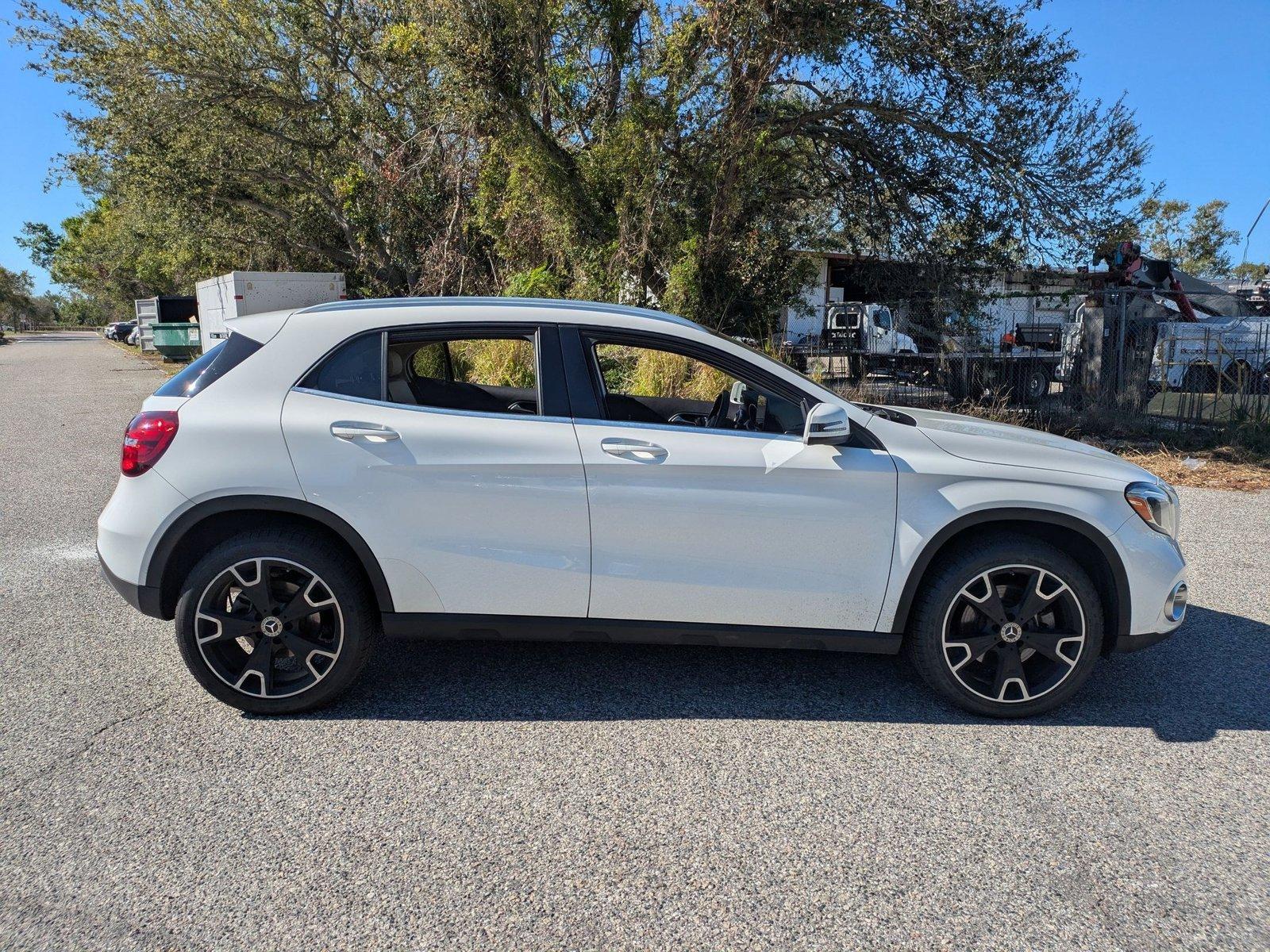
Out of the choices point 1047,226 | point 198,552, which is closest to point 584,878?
point 198,552

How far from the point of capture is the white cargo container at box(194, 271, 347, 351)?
59.0 feet

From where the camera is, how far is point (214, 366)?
385cm

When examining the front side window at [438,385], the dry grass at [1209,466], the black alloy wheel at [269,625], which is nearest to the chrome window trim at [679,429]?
the front side window at [438,385]

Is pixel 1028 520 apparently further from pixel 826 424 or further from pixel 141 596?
pixel 141 596

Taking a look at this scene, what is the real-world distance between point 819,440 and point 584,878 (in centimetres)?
193

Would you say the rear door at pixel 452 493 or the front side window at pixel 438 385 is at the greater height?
the front side window at pixel 438 385

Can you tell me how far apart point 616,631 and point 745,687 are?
79 centimetres

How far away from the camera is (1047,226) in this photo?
41.5 ft

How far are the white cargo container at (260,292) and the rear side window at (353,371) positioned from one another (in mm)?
14156

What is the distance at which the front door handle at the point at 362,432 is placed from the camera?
3.73m

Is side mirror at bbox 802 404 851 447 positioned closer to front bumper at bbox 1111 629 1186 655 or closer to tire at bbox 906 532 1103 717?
tire at bbox 906 532 1103 717

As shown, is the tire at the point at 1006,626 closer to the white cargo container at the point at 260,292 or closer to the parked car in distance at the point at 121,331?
the white cargo container at the point at 260,292

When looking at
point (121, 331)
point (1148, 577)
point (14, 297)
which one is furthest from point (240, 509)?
point (14, 297)

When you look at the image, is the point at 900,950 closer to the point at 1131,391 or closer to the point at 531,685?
the point at 531,685
